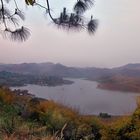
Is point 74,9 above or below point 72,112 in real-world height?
above

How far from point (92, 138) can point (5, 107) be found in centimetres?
376

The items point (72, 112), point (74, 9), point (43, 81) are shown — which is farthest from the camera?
point (43, 81)

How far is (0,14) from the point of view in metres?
9.00

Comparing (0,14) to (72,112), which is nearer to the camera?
(0,14)

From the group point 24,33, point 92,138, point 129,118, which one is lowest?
point 92,138

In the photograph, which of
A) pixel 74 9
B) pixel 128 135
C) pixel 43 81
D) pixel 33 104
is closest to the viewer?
pixel 128 135

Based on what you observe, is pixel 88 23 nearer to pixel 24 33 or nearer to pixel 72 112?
pixel 24 33

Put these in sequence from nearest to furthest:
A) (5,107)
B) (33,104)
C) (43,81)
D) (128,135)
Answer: (128,135), (5,107), (33,104), (43,81)

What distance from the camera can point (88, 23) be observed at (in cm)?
872

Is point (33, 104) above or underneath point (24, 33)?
underneath

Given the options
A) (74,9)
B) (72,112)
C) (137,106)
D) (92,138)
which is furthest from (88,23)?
(72,112)

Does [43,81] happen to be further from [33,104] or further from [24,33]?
[24,33]

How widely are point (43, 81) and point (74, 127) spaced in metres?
62.5

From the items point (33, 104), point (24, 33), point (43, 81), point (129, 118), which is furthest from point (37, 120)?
point (43, 81)
